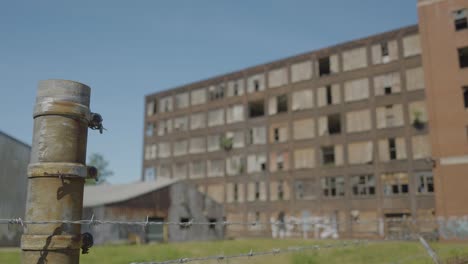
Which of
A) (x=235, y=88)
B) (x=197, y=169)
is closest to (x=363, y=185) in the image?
(x=235, y=88)

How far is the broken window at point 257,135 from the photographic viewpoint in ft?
169

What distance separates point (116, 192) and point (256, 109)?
21.6 metres

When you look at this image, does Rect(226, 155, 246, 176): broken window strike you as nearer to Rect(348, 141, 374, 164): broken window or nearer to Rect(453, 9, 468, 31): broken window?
Rect(348, 141, 374, 164): broken window

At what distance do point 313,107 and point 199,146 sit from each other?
17.5 metres

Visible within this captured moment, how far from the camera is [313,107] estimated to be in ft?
156

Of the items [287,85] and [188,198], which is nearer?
[188,198]

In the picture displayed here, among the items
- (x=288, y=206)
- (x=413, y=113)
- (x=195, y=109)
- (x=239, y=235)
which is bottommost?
(x=239, y=235)

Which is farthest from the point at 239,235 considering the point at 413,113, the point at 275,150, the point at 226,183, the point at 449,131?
the point at 449,131

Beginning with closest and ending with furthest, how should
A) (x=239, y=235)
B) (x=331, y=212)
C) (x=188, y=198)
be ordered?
(x=188, y=198), (x=331, y=212), (x=239, y=235)

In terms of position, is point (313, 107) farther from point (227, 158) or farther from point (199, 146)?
point (199, 146)

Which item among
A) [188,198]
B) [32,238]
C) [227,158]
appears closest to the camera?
[32,238]

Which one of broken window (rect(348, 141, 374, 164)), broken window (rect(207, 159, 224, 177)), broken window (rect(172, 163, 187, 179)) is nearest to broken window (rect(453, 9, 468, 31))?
broken window (rect(348, 141, 374, 164))

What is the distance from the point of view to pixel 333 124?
46.9 metres

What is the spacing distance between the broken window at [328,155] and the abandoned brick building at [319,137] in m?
0.11
